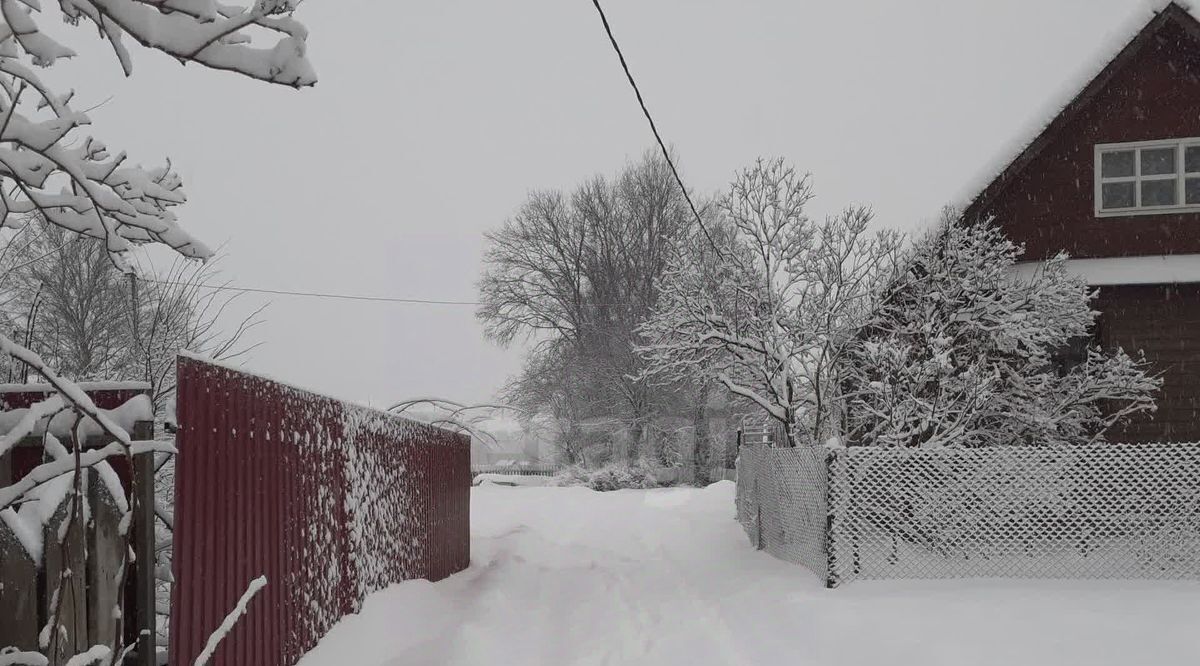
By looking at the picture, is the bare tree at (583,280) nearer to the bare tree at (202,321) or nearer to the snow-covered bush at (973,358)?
the snow-covered bush at (973,358)

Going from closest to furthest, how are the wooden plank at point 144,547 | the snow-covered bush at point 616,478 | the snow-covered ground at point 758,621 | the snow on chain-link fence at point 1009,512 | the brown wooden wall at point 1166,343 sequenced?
the wooden plank at point 144,547 < the snow-covered ground at point 758,621 < the snow on chain-link fence at point 1009,512 < the brown wooden wall at point 1166,343 < the snow-covered bush at point 616,478

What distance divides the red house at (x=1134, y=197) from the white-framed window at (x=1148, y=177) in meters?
0.02

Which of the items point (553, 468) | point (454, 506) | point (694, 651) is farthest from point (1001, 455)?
point (553, 468)

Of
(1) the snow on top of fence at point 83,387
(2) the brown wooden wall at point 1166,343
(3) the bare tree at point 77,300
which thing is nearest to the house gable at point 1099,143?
(2) the brown wooden wall at point 1166,343

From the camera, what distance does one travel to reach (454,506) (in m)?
11.3

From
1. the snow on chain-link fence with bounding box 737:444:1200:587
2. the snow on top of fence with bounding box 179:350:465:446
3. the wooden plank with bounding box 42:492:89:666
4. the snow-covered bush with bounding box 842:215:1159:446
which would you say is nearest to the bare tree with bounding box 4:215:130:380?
the snow on top of fence with bounding box 179:350:465:446

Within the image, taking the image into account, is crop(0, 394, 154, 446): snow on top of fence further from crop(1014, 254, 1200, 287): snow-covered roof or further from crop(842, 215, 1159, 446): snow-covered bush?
crop(1014, 254, 1200, 287): snow-covered roof

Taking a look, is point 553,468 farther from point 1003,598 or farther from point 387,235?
point 387,235

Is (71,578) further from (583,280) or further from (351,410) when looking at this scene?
(583,280)

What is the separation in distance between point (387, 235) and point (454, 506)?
11359cm

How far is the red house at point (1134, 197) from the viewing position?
12.9m

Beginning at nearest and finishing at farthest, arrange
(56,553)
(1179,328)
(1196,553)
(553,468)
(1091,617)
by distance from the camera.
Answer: (56,553) → (1091,617) → (1196,553) → (1179,328) → (553,468)

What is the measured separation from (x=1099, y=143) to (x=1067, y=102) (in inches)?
33.5

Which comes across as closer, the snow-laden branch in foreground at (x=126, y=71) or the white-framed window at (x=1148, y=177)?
the snow-laden branch in foreground at (x=126, y=71)
